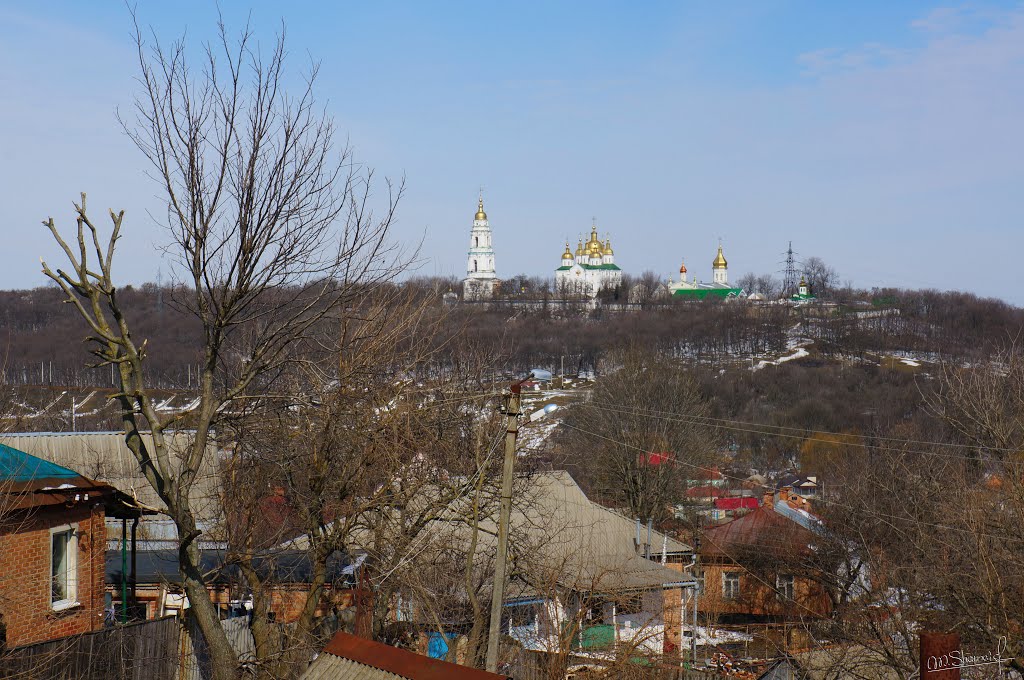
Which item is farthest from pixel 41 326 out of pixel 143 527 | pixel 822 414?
pixel 143 527

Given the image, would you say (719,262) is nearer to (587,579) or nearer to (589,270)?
(589,270)

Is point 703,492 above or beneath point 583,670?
beneath

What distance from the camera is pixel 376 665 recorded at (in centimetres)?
602

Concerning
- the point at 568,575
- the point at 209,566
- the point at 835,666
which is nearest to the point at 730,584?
the point at 568,575

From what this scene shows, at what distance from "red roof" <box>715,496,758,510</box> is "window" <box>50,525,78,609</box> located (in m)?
27.0

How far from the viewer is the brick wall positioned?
9742 millimetres

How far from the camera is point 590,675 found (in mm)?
8766

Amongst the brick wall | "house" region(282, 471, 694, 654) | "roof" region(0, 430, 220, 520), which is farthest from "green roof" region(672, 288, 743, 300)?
the brick wall

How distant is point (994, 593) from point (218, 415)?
8.80 meters

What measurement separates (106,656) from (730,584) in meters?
17.5

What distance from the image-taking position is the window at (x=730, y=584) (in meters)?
23.6

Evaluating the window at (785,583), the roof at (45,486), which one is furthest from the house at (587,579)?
the roof at (45,486)

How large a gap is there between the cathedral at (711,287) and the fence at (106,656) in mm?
114359

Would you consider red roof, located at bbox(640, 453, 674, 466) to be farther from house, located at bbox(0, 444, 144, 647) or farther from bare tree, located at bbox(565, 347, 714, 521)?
house, located at bbox(0, 444, 144, 647)
